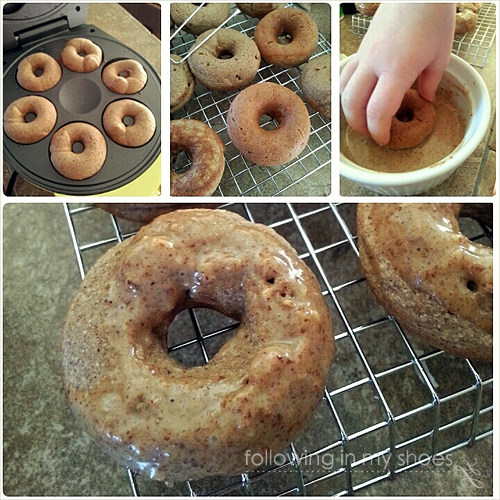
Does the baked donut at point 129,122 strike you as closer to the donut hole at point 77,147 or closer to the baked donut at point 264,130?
the donut hole at point 77,147

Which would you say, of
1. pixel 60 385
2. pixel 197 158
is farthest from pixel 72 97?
pixel 60 385

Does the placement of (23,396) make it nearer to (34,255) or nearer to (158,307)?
(34,255)

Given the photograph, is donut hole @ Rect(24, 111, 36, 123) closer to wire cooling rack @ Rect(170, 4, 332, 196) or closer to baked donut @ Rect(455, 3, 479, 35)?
wire cooling rack @ Rect(170, 4, 332, 196)

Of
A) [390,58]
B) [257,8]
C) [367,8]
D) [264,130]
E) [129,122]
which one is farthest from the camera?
[129,122]

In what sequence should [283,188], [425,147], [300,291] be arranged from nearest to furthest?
1. [300,291]
2. [425,147]
3. [283,188]

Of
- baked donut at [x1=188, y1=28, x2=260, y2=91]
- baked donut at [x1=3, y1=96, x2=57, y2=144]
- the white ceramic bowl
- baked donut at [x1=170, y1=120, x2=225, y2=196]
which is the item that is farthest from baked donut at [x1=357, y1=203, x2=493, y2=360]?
baked donut at [x1=3, y1=96, x2=57, y2=144]

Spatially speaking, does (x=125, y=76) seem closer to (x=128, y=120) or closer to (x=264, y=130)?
(x=128, y=120)

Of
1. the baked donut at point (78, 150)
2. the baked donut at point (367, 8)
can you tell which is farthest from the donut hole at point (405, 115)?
the baked donut at point (78, 150)

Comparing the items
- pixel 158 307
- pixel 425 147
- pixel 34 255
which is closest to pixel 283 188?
pixel 425 147
